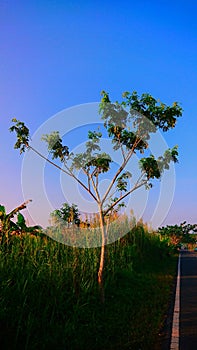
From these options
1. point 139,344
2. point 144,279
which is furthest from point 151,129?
point 144,279

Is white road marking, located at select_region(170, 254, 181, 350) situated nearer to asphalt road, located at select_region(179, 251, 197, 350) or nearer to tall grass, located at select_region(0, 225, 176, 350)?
asphalt road, located at select_region(179, 251, 197, 350)

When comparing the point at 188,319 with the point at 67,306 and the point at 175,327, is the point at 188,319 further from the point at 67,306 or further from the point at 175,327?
the point at 67,306

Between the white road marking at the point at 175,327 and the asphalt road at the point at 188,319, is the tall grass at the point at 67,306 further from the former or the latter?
the asphalt road at the point at 188,319

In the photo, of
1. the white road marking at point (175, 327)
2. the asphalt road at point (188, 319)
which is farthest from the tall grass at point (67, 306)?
the asphalt road at point (188, 319)

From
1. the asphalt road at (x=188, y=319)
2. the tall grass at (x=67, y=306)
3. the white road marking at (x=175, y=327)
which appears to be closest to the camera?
the tall grass at (x=67, y=306)

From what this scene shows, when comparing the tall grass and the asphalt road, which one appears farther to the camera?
the asphalt road

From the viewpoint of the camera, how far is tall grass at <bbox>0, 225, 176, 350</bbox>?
4.88 metres

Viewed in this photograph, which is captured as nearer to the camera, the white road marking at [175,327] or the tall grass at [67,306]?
the tall grass at [67,306]

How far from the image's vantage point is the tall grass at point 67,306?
4.88 metres

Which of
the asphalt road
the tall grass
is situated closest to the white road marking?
the asphalt road

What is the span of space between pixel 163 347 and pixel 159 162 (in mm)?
4239

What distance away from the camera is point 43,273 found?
6531 mm

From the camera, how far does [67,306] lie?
20.6ft

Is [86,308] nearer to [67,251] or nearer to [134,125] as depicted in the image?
[67,251]
